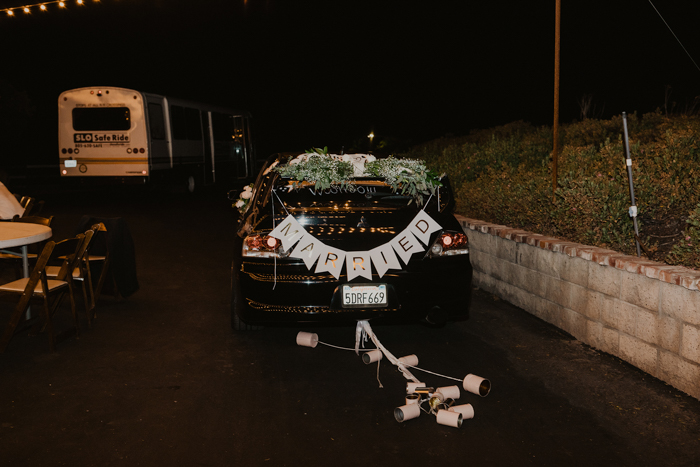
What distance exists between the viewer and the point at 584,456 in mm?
3701

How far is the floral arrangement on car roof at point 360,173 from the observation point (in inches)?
222

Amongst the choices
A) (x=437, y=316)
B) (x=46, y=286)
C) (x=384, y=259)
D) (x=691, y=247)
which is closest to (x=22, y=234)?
(x=46, y=286)

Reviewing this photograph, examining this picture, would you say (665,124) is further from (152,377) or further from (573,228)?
(152,377)

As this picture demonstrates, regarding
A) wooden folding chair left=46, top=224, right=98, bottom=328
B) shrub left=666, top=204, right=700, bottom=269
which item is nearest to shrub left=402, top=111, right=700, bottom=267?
shrub left=666, top=204, right=700, bottom=269

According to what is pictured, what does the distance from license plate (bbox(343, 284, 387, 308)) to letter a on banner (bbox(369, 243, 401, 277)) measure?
132mm

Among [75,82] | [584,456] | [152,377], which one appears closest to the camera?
[584,456]

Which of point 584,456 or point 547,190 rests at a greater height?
point 547,190

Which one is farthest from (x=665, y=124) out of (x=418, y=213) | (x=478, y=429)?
(x=478, y=429)

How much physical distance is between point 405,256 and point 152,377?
2.20 m

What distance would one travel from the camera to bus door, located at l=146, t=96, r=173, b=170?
20.0 meters

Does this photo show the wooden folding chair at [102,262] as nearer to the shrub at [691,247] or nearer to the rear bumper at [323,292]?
the rear bumper at [323,292]

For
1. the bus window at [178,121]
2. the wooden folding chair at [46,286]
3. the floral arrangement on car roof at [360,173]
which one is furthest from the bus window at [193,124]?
the floral arrangement on car roof at [360,173]

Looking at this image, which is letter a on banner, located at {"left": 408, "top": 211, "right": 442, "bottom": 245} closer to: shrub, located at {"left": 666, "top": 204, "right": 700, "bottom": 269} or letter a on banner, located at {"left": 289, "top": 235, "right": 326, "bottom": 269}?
letter a on banner, located at {"left": 289, "top": 235, "right": 326, "bottom": 269}

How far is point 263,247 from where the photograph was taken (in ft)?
17.5
